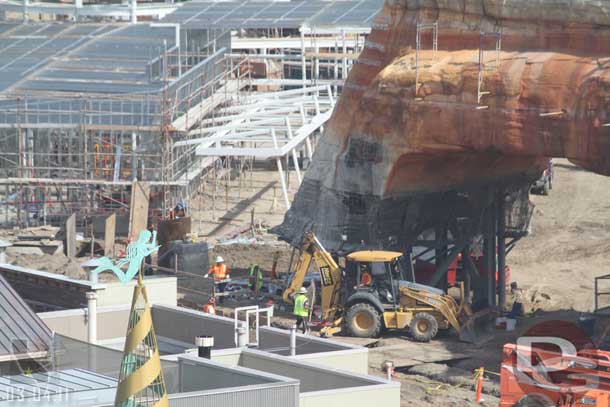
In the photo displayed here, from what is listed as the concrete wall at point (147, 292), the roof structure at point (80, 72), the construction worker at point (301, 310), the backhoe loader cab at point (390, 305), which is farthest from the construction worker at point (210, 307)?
the roof structure at point (80, 72)

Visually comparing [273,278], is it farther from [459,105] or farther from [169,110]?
[169,110]

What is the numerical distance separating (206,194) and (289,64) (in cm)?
1161

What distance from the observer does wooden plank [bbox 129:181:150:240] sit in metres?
49.4

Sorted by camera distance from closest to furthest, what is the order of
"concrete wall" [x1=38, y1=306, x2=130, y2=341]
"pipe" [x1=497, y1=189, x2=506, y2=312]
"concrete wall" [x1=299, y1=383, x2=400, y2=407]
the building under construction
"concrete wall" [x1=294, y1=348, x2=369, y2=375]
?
"concrete wall" [x1=299, y1=383, x2=400, y2=407] < "concrete wall" [x1=294, y1=348, x2=369, y2=375] < "concrete wall" [x1=38, y1=306, x2=130, y2=341] < "pipe" [x1=497, y1=189, x2=506, y2=312] < the building under construction

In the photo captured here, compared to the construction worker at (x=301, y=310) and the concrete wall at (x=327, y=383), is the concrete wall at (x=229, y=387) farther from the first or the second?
the construction worker at (x=301, y=310)

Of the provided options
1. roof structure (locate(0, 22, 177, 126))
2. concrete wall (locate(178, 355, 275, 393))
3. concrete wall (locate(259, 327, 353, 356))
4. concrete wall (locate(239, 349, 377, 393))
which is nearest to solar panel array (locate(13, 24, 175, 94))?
roof structure (locate(0, 22, 177, 126))

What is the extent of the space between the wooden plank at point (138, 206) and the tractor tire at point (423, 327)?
1477 cm

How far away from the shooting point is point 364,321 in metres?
36.7

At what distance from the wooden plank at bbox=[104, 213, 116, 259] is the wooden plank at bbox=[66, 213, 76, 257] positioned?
884 millimetres

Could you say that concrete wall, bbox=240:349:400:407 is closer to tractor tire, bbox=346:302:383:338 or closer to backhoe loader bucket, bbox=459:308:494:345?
tractor tire, bbox=346:302:383:338

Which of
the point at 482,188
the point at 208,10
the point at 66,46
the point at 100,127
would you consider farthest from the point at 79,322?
the point at 208,10

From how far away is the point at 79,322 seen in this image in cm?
2884

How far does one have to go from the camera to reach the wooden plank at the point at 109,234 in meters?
47.2

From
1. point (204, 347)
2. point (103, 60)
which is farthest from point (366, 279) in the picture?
point (103, 60)
